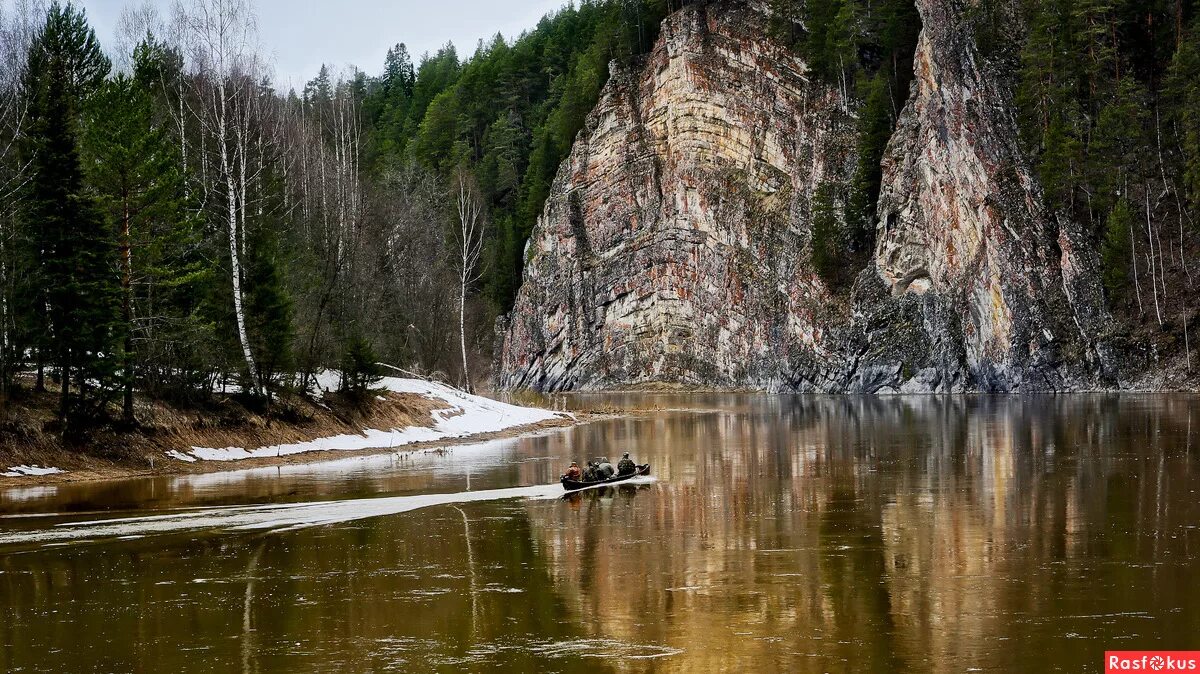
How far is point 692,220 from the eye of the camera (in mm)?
106250

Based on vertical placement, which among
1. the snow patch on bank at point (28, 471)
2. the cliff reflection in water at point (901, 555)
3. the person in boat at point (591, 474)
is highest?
the snow patch on bank at point (28, 471)

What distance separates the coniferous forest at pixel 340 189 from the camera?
1283 inches

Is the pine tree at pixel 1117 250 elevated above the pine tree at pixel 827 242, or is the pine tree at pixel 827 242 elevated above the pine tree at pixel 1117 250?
the pine tree at pixel 827 242

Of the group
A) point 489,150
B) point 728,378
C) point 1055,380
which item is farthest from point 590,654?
point 489,150

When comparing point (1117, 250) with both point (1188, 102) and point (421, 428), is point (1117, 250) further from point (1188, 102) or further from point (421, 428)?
point (421, 428)

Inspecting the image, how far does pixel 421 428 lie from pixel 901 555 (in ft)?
105

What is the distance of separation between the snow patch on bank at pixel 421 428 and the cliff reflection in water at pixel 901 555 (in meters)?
11.9

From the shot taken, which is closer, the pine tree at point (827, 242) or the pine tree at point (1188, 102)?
the pine tree at point (1188, 102)

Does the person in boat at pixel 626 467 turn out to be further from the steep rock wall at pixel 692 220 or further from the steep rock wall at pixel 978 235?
the steep rock wall at pixel 692 220

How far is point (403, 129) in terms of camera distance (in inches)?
6663

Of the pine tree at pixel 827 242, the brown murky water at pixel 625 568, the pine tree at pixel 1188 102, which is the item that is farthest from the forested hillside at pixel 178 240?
the pine tree at pixel 1188 102

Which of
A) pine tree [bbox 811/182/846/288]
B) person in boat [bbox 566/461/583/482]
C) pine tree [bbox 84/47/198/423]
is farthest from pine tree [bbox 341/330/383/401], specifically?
pine tree [bbox 811/182/846/288]

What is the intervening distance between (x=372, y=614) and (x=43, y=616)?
425 cm

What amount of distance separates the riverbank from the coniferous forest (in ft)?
2.55
